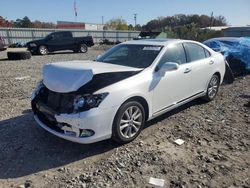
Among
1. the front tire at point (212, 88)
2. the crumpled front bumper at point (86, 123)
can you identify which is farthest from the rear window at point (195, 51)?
the crumpled front bumper at point (86, 123)

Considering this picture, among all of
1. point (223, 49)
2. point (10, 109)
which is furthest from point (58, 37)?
point (10, 109)

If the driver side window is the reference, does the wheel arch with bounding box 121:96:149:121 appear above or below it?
below

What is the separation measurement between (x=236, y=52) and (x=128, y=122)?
22.3ft

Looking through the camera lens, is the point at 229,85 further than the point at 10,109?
Yes

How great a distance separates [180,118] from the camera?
5.29 m

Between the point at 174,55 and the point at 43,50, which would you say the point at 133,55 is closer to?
the point at 174,55

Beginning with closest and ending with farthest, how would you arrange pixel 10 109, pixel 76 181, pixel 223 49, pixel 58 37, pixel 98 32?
pixel 76 181
pixel 10 109
pixel 223 49
pixel 58 37
pixel 98 32

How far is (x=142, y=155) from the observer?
3.84 m

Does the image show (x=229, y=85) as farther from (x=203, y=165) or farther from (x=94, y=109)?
(x=94, y=109)

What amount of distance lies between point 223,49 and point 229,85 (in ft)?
5.68

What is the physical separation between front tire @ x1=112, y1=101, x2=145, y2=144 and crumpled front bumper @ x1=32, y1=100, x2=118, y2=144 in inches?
4.4

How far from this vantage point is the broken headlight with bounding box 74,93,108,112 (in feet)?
11.7

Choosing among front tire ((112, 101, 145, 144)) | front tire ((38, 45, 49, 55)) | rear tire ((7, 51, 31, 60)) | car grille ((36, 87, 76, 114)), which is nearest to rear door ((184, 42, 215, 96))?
front tire ((112, 101, 145, 144))

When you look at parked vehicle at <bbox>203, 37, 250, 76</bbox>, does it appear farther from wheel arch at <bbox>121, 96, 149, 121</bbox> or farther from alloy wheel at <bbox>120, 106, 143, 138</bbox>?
alloy wheel at <bbox>120, 106, 143, 138</bbox>
